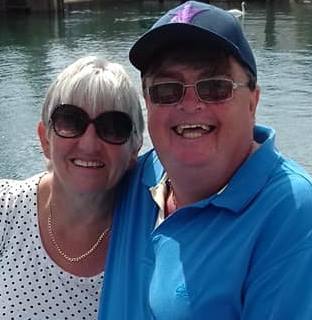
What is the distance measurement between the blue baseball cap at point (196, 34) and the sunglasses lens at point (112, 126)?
0.80 feet

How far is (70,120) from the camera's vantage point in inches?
61.7

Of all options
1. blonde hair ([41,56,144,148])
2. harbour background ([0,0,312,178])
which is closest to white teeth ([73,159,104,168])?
blonde hair ([41,56,144,148])

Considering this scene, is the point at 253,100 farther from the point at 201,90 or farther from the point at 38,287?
the point at 38,287

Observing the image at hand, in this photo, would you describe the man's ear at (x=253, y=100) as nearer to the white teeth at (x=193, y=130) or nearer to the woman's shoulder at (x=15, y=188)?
the white teeth at (x=193, y=130)

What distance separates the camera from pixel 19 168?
7289mm

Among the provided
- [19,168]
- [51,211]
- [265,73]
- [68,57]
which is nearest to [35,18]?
[68,57]

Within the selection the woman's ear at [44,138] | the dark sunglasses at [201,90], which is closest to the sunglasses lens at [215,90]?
the dark sunglasses at [201,90]

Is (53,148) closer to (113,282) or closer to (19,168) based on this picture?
(113,282)

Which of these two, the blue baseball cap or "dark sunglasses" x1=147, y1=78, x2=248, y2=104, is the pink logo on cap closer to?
the blue baseball cap

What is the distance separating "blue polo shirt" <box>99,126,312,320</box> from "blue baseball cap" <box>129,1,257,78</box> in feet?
0.61

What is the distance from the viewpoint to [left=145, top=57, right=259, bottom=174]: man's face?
1283 mm

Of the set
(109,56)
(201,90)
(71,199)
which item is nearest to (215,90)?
(201,90)

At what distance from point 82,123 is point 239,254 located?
1.73ft

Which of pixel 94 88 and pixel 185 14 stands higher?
pixel 185 14
